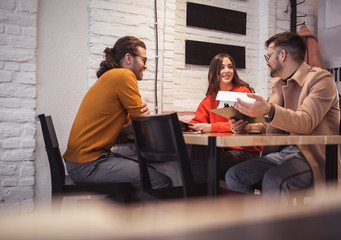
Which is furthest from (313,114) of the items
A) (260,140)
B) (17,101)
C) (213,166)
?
(17,101)

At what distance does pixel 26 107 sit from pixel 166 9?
1664mm

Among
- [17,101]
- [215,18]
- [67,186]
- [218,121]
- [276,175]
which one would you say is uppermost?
[215,18]

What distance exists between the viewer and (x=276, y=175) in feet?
4.98

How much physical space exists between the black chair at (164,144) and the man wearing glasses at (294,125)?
359 millimetres

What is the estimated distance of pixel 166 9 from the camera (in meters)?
3.24

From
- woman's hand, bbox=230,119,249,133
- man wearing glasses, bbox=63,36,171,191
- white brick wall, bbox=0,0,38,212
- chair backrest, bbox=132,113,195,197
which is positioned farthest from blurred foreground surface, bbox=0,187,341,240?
white brick wall, bbox=0,0,38,212

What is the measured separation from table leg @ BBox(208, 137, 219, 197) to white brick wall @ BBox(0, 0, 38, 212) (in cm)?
186

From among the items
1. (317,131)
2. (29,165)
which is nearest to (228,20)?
(317,131)

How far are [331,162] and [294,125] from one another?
0.25m

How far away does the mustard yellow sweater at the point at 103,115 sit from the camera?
1.94 m

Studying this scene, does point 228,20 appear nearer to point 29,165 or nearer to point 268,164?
point 268,164

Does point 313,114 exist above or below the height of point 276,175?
above

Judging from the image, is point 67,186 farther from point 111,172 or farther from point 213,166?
point 213,166

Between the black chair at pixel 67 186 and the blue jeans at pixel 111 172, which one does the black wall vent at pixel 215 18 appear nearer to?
the blue jeans at pixel 111 172
